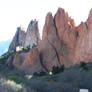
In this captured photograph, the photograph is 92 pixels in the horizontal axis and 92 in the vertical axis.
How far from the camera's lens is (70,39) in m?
46.0

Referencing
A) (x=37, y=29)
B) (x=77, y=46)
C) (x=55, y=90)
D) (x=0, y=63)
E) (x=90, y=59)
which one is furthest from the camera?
(x=37, y=29)

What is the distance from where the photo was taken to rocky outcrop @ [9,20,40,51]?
7644 cm

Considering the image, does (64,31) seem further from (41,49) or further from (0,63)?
(0,63)

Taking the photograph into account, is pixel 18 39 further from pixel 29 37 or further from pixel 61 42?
pixel 61 42

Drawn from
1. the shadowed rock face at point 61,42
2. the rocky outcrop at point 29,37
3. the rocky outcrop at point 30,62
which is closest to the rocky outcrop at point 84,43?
the shadowed rock face at point 61,42

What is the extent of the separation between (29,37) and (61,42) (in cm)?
3144

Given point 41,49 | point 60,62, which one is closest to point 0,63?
point 41,49

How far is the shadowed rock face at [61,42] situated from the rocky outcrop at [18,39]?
3128 cm

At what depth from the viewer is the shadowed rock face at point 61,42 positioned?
42734 millimetres

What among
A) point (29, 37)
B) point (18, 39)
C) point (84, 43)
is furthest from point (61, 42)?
point (18, 39)

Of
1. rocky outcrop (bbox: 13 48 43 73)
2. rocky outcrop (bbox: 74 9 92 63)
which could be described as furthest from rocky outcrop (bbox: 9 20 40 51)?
rocky outcrop (bbox: 74 9 92 63)

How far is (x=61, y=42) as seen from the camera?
156ft

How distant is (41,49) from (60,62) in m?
5.61

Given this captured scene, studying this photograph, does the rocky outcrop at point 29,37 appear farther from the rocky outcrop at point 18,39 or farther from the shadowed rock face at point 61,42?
the shadowed rock face at point 61,42
